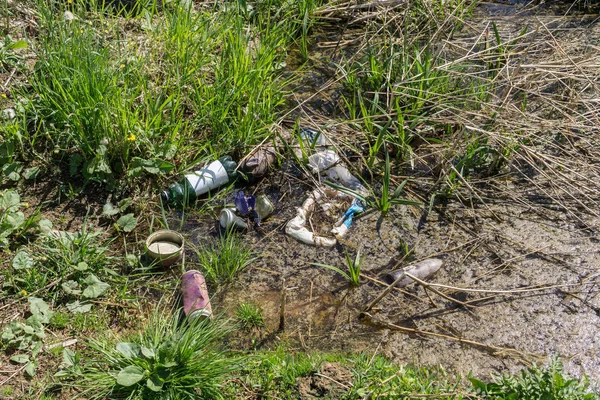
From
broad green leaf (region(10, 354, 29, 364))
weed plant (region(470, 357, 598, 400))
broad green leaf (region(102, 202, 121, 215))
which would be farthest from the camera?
broad green leaf (region(102, 202, 121, 215))

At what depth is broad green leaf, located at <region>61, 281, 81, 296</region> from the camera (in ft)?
10.1

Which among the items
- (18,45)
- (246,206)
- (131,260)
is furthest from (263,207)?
(18,45)

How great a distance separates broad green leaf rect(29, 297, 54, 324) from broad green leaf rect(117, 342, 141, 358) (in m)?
0.48

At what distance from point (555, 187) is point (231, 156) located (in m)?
1.93

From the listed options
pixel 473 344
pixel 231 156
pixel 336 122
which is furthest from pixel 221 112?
pixel 473 344

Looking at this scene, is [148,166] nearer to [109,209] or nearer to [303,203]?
[109,209]

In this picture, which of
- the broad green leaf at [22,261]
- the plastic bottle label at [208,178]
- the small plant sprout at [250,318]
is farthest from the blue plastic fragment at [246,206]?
the broad green leaf at [22,261]

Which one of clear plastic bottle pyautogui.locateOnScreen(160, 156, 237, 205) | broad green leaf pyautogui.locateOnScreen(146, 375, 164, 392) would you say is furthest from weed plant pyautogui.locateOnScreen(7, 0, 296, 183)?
broad green leaf pyautogui.locateOnScreen(146, 375, 164, 392)

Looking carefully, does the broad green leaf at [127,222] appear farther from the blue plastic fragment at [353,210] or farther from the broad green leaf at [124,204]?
the blue plastic fragment at [353,210]

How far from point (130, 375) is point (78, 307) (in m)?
0.63

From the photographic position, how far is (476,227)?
369cm

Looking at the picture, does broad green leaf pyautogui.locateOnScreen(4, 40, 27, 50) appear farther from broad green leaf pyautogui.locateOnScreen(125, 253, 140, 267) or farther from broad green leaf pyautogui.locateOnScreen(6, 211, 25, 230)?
broad green leaf pyautogui.locateOnScreen(125, 253, 140, 267)

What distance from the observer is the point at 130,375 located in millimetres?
2607

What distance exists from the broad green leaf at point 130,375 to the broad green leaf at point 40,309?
1.93 ft
